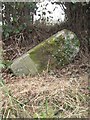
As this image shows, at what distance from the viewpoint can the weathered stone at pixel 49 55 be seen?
4305 mm

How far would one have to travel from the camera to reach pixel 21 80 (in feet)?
13.3

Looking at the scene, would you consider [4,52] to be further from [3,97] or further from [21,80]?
[3,97]

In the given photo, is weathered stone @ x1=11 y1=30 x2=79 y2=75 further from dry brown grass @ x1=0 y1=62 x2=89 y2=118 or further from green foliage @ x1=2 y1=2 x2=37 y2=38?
green foliage @ x1=2 y1=2 x2=37 y2=38

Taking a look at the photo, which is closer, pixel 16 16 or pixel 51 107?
pixel 51 107

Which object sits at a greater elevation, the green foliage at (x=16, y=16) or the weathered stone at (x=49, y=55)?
the green foliage at (x=16, y=16)

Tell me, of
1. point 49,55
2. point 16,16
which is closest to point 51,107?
point 49,55

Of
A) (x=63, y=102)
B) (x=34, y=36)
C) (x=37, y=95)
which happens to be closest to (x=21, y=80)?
(x=37, y=95)

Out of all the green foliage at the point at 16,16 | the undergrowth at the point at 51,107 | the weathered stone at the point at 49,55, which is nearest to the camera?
the undergrowth at the point at 51,107

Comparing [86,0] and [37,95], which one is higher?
[86,0]

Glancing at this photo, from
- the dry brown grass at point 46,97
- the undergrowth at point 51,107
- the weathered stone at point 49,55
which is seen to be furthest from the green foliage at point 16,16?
the undergrowth at point 51,107

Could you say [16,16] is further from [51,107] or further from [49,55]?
[51,107]

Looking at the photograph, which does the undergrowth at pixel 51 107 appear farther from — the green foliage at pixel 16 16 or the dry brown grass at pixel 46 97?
the green foliage at pixel 16 16

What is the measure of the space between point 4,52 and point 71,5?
52.1 inches

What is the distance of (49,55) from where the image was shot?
440cm
